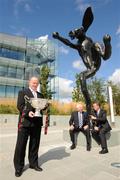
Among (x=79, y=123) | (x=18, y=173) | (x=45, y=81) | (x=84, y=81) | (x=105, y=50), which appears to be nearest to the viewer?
(x=18, y=173)

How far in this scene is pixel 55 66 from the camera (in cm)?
3884

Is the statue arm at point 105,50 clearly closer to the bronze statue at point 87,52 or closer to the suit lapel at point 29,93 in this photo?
the bronze statue at point 87,52

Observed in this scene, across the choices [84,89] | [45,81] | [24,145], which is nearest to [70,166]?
[24,145]

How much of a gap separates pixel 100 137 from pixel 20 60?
3247 cm

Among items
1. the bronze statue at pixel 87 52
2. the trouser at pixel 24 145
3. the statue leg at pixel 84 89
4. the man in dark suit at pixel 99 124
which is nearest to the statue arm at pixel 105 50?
the bronze statue at pixel 87 52

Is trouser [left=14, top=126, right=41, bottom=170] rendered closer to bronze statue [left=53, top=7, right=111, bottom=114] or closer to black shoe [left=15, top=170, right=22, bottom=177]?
black shoe [left=15, top=170, right=22, bottom=177]

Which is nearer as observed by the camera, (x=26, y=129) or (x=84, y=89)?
(x=26, y=129)

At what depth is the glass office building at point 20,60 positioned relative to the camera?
116 ft

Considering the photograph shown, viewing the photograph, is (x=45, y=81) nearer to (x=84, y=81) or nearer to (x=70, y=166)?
(x=84, y=81)

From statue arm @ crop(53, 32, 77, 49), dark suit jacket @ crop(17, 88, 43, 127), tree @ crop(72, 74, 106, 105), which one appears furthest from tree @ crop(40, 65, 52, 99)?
dark suit jacket @ crop(17, 88, 43, 127)

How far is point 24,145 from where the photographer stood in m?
4.20

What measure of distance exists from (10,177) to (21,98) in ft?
4.35

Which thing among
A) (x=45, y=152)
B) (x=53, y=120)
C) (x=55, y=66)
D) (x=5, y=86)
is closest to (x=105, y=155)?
(x=45, y=152)

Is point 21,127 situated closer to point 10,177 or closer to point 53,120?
point 10,177
